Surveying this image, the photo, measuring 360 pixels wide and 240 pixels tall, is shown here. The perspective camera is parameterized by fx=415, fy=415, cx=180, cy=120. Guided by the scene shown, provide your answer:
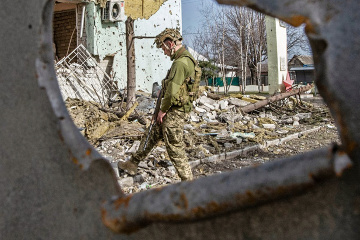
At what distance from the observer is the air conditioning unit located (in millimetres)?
13633

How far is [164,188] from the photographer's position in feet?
3.36

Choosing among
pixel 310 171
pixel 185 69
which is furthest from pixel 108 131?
pixel 310 171

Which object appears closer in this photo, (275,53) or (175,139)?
(175,139)

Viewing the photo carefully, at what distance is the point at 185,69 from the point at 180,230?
12.8ft

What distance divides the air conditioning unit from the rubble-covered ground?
3350mm

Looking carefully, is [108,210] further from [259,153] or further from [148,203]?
[259,153]

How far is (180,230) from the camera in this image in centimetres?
102

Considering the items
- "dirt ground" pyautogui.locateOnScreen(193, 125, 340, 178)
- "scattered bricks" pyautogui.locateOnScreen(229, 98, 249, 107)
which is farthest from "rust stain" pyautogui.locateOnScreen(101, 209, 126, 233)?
"scattered bricks" pyautogui.locateOnScreen(229, 98, 249, 107)

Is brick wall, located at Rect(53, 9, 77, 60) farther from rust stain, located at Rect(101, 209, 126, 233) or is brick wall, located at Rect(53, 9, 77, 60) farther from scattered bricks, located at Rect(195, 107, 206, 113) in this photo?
rust stain, located at Rect(101, 209, 126, 233)

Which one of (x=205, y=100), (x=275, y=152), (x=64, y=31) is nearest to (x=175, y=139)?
(x=275, y=152)

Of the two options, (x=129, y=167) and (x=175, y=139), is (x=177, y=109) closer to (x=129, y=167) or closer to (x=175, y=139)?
(x=175, y=139)

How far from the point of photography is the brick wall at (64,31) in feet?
46.0

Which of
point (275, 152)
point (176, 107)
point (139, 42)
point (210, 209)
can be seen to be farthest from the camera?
point (139, 42)

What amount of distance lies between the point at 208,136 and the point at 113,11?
6964 millimetres
